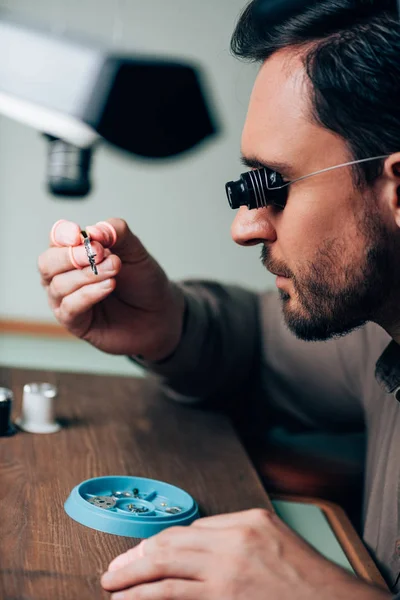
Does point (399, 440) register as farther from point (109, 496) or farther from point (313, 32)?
point (313, 32)

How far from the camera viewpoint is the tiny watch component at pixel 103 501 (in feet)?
2.78

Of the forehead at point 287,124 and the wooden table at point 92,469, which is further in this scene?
the forehead at point 287,124

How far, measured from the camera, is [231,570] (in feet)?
2.15

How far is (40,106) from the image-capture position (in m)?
1.11

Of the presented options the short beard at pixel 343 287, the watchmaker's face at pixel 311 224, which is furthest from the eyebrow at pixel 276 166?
the short beard at pixel 343 287

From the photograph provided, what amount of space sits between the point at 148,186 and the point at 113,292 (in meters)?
0.97

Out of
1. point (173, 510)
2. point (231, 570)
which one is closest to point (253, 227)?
point (173, 510)

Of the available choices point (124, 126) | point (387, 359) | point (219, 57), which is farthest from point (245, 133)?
point (219, 57)

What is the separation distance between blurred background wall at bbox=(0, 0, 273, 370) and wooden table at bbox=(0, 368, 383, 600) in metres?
0.78

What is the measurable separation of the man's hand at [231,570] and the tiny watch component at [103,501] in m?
0.15

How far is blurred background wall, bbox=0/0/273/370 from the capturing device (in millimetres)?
2094

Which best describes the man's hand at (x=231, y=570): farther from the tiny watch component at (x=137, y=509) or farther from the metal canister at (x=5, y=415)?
the metal canister at (x=5, y=415)

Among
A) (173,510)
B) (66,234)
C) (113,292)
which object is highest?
(66,234)

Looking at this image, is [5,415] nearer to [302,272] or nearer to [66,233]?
[66,233]
